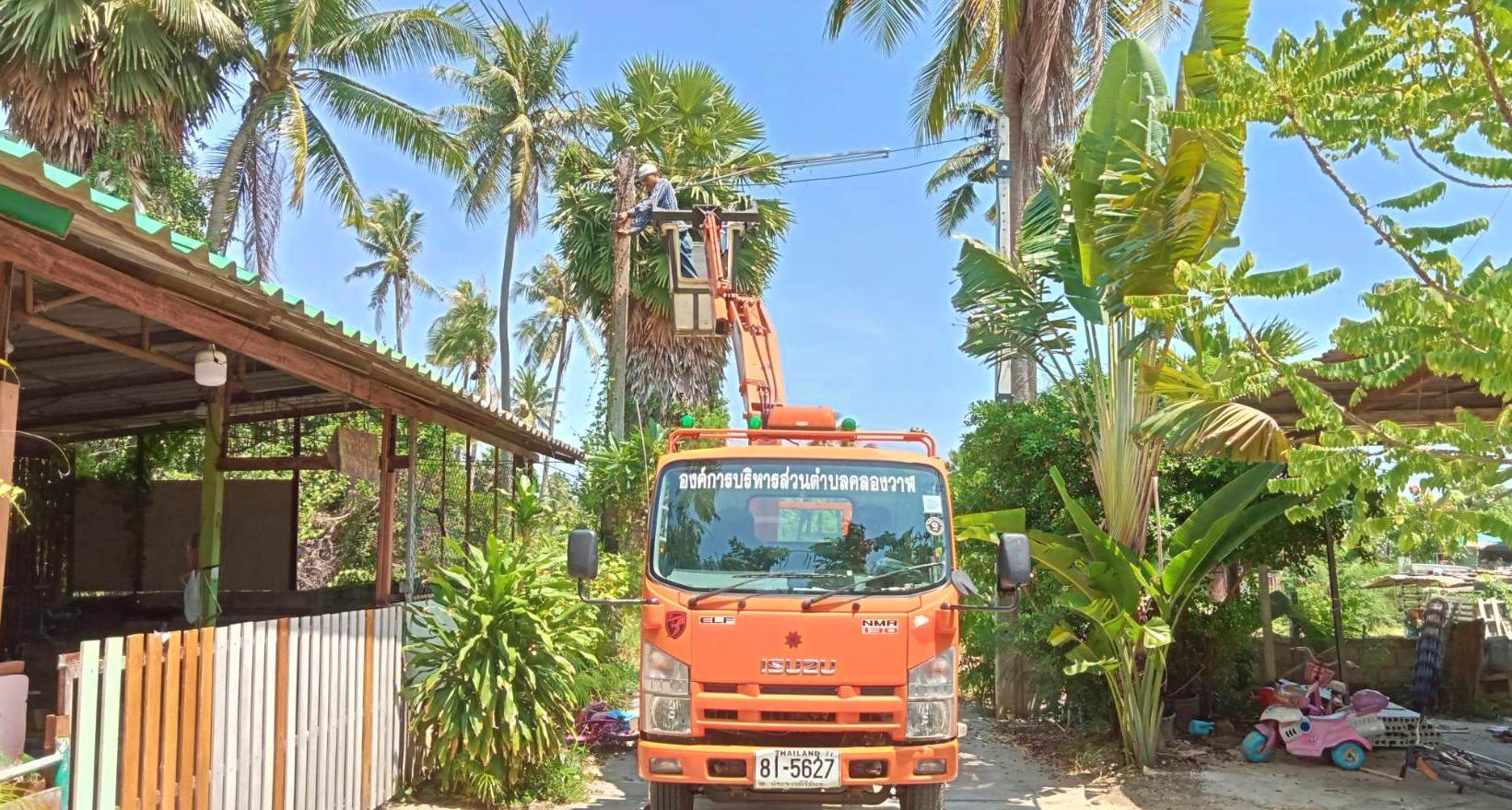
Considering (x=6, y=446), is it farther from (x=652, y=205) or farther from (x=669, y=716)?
(x=652, y=205)

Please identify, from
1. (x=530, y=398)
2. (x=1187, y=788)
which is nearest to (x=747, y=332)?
(x=1187, y=788)

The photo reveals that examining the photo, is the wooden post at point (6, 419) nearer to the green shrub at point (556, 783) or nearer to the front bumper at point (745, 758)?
the front bumper at point (745, 758)

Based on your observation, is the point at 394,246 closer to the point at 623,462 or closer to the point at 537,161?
the point at 537,161

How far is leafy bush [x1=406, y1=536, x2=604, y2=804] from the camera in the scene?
681 centimetres

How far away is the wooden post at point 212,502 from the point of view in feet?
28.0

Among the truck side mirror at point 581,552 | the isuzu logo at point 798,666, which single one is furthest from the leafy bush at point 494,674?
the isuzu logo at point 798,666

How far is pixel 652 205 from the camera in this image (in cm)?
905

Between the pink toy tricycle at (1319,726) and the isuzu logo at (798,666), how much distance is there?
501cm

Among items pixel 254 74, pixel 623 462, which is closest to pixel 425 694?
pixel 623 462

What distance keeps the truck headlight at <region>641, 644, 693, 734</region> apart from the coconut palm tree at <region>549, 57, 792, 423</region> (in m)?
11.5

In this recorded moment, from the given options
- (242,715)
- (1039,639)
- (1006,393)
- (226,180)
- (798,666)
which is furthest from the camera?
(226,180)

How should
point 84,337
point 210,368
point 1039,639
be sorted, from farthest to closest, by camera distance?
1. point 1039,639
2. point 210,368
3. point 84,337

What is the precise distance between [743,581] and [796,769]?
3.35ft

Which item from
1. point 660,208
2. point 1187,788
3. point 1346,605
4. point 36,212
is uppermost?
point 660,208
